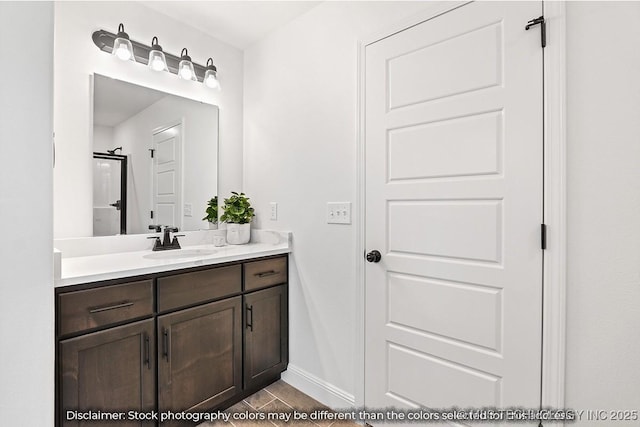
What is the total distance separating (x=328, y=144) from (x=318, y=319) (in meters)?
1.07

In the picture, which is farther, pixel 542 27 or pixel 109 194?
pixel 109 194

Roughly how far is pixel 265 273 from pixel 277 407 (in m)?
0.77

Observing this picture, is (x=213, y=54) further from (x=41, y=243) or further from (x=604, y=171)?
(x=604, y=171)

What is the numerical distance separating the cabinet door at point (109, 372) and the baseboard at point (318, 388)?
87cm

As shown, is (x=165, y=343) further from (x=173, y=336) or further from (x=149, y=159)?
(x=149, y=159)

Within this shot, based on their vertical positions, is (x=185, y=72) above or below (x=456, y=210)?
above

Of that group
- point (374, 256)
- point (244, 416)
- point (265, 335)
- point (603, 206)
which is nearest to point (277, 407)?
point (244, 416)

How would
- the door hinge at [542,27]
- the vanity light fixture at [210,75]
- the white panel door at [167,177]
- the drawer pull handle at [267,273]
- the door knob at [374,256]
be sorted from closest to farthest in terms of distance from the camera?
the door hinge at [542,27]
the door knob at [374,256]
the drawer pull handle at [267,273]
the white panel door at [167,177]
the vanity light fixture at [210,75]

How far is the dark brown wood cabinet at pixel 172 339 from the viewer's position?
4.10ft

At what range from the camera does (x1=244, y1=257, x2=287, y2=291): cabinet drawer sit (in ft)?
6.08

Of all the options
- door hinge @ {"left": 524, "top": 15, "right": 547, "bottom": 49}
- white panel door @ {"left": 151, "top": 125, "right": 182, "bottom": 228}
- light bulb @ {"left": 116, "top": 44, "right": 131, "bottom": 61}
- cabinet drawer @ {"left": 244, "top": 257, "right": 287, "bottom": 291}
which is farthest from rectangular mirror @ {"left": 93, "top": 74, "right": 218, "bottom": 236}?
door hinge @ {"left": 524, "top": 15, "right": 547, "bottom": 49}

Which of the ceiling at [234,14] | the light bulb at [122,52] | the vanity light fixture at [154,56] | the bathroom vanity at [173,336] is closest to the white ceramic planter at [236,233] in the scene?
the bathroom vanity at [173,336]

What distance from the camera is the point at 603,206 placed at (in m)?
1.08

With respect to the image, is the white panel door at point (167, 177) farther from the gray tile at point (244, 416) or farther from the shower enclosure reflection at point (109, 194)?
the gray tile at point (244, 416)
